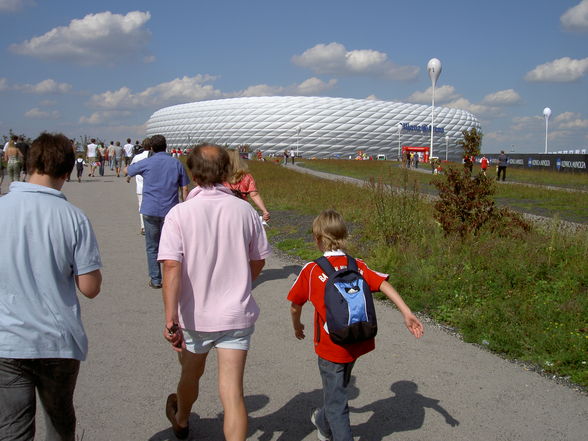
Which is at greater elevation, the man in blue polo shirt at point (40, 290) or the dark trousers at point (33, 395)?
the man in blue polo shirt at point (40, 290)

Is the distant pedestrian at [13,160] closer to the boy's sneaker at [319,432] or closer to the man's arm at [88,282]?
the boy's sneaker at [319,432]

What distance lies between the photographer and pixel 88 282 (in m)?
2.52

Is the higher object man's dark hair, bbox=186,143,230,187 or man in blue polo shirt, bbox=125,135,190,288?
man's dark hair, bbox=186,143,230,187

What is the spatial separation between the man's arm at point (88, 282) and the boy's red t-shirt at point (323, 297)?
1002 mm

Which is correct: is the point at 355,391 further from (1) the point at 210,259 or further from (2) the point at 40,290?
(2) the point at 40,290

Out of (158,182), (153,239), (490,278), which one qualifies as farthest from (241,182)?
(490,278)

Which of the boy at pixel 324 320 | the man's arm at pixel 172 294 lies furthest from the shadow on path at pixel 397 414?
the man's arm at pixel 172 294

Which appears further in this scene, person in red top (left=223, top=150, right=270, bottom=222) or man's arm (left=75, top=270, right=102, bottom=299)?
person in red top (left=223, top=150, right=270, bottom=222)

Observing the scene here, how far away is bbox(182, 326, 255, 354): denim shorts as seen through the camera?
2.87 m

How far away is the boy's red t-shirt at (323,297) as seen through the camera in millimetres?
3012

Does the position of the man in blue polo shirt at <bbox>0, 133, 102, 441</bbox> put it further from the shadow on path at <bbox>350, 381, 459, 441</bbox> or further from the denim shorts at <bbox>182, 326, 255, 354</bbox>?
the shadow on path at <bbox>350, 381, 459, 441</bbox>

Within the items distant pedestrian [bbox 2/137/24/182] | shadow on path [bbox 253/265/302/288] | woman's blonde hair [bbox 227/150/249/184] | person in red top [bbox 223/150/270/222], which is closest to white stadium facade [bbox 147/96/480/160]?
distant pedestrian [bbox 2/137/24/182]

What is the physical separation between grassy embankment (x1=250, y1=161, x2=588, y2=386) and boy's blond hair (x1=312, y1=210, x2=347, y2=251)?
2.44 meters

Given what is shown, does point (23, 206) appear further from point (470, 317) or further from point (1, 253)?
point (470, 317)
